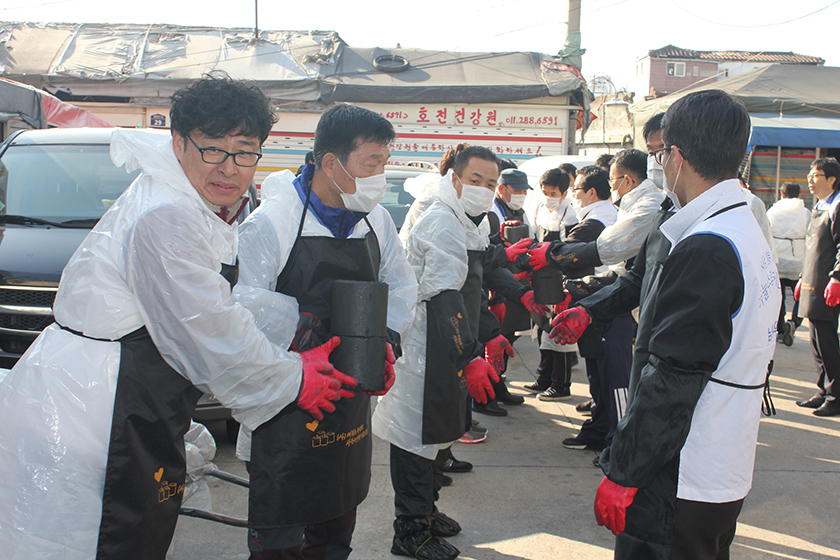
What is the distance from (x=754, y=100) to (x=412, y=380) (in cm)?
1264

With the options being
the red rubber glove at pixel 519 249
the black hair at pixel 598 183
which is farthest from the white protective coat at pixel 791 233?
the red rubber glove at pixel 519 249

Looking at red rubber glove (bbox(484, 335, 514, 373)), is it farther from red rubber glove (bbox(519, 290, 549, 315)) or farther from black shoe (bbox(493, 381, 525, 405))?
black shoe (bbox(493, 381, 525, 405))

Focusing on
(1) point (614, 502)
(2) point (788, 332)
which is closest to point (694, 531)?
→ (1) point (614, 502)

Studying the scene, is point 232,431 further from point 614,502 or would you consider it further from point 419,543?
point 614,502

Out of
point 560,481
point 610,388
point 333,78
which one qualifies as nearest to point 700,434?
point 560,481

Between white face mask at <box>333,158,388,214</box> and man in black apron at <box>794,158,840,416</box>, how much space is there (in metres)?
4.51

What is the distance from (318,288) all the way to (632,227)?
7.68 feet

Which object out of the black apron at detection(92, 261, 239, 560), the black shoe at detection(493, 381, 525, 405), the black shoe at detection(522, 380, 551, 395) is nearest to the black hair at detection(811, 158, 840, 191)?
the black shoe at detection(522, 380, 551, 395)

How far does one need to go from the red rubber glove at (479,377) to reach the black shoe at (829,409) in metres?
3.77

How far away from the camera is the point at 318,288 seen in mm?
2113

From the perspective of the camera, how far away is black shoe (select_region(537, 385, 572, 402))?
5613 millimetres

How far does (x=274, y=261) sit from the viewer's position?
2.07 m

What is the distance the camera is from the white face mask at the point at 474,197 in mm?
3260

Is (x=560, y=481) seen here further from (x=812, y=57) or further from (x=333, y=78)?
(x=812, y=57)
